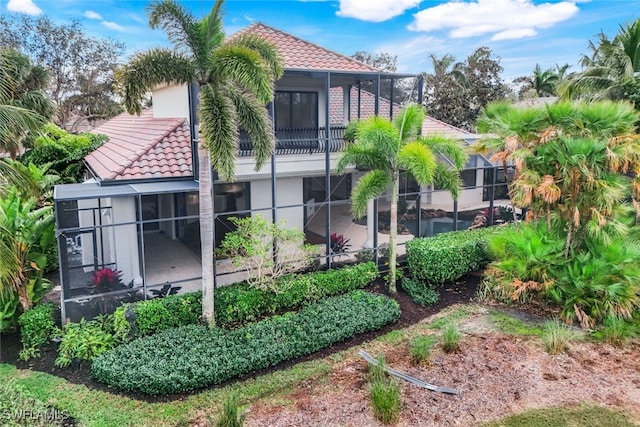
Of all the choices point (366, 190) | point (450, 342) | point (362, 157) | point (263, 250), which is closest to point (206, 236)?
point (263, 250)

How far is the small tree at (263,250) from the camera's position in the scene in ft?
34.8

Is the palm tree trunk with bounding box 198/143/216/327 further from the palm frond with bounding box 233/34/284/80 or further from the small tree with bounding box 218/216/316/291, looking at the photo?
the palm frond with bounding box 233/34/284/80

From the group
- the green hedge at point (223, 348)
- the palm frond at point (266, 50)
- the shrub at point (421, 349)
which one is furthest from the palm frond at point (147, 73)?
the shrub at point (421, 349)

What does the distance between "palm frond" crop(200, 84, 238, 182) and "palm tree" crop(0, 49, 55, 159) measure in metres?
3.09

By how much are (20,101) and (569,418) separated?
2069cm

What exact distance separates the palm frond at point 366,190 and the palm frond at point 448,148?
145 cm

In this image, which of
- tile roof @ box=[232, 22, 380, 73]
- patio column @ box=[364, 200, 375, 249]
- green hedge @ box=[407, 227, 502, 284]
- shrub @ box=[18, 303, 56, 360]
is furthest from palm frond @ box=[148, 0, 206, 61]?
patio column @ box=[364, 200, 375, 249]

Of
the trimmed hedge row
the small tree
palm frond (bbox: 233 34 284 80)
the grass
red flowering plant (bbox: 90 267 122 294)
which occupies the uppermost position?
palm frond (bbox: 233 34 284 80)

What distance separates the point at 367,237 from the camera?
16.0 meters

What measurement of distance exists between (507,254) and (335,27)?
28.5 m

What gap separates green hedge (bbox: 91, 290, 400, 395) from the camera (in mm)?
8211

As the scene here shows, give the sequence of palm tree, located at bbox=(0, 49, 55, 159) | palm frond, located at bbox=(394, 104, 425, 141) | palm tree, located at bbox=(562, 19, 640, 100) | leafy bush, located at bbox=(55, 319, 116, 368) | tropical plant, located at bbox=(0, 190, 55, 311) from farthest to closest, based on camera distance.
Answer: palm tree, located at bbox=(562, 19, 640, 100) → palm frond, located at bbox=(394, 104, 425, 141) → tropical plant, located at bbox=(0, 190, 55, 311) → leafy bush, located at bbox=(55, 319, 116, 368) → palm tree, located at bbox=(0, 49, 55, 159)

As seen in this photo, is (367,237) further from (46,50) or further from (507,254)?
(46,50)

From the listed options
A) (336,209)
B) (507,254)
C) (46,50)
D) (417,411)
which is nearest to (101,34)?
(46,50)
